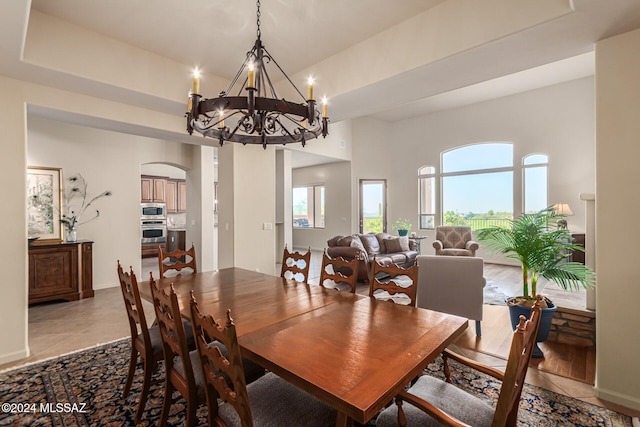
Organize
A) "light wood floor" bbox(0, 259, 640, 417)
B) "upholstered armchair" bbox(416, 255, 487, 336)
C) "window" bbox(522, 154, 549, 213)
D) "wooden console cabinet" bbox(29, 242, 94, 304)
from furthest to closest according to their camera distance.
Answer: "window" bbox(522, 154, 549, 213) < "wooden console cabinet" bbox(29, 242, 94, 304) < "upholstered armchair" bbox(416, 255, 487, 336) < "light wood floor" bbox(0, 259, 640, 417)

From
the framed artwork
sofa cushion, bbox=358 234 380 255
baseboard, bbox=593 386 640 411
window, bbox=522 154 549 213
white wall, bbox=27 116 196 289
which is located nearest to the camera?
baseboard, bbox=593 386 640 411

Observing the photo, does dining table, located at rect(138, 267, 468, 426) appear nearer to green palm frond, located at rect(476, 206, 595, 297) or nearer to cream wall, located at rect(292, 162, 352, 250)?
green palm frond, located at rect(476, 206, 595, 297)

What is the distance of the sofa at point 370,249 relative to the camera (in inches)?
207

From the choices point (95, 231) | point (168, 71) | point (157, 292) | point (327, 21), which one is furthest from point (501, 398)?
point (95, 231)

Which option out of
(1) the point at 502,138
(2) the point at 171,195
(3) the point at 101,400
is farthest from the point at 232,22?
(2) the point at 171,195

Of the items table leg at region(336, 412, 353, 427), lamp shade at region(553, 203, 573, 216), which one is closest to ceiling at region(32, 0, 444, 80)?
table leg at region(336, 412, 353, 427)

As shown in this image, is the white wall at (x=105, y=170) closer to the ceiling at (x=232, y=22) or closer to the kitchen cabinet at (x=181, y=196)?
the ceiling at (x=232, y=22)

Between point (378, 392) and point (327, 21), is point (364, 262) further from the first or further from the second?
point (378, 392)

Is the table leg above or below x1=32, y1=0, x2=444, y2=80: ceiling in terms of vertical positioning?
below

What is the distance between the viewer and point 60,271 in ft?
14.4

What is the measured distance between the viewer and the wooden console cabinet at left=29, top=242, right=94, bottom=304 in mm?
4191

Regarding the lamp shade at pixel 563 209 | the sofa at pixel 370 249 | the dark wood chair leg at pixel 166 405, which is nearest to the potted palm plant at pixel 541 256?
the sofa at pixel 370 249

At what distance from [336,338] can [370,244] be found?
4.63 m

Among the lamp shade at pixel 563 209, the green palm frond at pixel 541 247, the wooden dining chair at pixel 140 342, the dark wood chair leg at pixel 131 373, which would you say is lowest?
the dark wood chair leg at pixel 131 373
